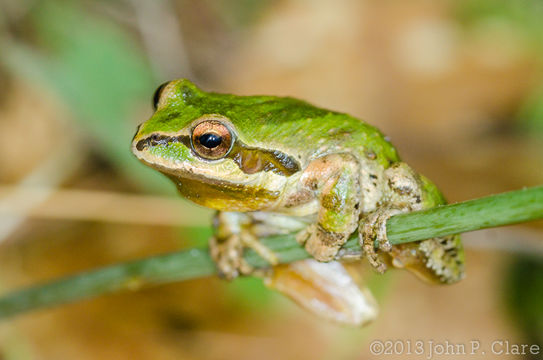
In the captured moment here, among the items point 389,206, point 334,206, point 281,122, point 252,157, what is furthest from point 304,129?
point 389,206

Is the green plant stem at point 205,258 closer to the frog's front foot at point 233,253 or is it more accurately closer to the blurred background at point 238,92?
the frog's front foot at point 233,253

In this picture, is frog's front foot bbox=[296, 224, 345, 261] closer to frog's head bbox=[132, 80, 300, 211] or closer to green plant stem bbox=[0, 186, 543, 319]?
green plant stem bbox=[0, 186, 543, 319]

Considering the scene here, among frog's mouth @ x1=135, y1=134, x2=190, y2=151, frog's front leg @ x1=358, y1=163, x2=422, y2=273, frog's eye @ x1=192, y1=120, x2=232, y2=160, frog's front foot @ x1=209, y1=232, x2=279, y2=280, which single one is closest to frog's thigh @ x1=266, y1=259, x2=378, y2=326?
frog's front foot @ x1=209, y1=232, x2=279, y2=280

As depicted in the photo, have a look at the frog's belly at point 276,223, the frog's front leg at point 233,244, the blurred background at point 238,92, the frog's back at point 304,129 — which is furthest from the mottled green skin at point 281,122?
the blurred background at point 238,92

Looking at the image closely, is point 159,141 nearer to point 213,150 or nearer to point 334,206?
point 213,150

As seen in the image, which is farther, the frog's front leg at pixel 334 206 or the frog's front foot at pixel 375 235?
the frog's front leg at pixel 334 206

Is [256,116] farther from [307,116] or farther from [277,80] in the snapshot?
[277,80]
